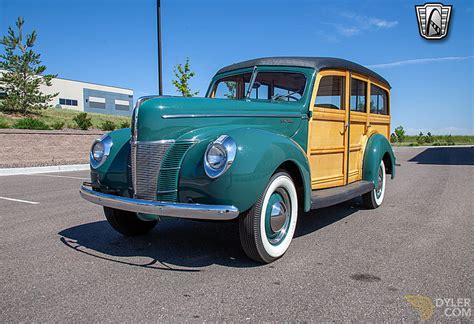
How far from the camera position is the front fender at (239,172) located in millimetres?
2891

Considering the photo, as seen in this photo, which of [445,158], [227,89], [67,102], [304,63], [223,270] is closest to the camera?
[223,270]

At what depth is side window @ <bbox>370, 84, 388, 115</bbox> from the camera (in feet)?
18.8

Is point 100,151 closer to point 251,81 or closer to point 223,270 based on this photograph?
point 223,270

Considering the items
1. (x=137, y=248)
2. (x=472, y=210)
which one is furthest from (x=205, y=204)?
(x=472, y=210)

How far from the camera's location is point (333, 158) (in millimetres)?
4629

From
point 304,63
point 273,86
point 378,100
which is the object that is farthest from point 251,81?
point 378,100

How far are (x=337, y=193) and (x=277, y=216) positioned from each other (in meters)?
1.17

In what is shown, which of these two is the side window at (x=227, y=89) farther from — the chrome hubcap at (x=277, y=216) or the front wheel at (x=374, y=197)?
the front wheel at (x=374, y=197)

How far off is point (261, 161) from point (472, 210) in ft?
13.5

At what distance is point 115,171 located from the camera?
3566 mm

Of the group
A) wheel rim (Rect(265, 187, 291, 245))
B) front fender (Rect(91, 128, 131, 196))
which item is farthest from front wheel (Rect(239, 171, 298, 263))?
front fender (Rect(91, 128, 131, 196))

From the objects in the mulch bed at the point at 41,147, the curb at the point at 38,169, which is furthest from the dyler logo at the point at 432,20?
the mulch bed at the point at 41,147

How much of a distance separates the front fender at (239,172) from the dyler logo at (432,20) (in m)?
6.61

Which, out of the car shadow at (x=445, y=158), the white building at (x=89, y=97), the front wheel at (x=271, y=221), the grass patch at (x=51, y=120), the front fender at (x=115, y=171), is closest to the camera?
the front wheel at (x=271, y=221)
